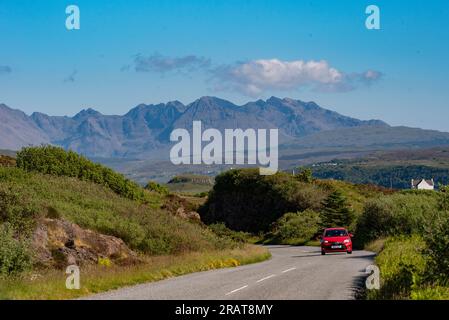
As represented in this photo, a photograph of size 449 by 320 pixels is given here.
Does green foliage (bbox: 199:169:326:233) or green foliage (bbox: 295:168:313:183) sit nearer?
green foliage (bbox: 199:169:326:233)

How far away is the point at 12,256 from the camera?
64.1 feet

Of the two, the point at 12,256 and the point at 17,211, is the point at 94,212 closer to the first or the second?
the point at 17,211

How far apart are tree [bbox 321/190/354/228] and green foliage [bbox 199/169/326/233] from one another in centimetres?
1106

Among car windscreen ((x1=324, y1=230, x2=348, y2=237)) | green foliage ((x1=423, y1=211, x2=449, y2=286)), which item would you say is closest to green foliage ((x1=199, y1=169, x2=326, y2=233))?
car windscreen ((x1=324, y1=230, x2=348, y2=237))

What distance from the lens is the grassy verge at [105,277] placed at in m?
15.8

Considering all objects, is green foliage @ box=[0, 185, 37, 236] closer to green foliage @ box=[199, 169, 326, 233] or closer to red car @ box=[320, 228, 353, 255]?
red car @ box=[320, 228, 353, 255]

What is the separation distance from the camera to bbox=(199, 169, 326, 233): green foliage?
2936 inches

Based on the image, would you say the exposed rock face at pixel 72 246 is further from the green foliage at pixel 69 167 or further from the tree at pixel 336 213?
the tree at pixel 336 213

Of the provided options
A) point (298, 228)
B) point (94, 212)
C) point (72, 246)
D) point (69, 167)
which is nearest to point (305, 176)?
point (298, 228)

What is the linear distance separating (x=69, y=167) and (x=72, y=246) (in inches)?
521

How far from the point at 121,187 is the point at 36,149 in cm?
577
